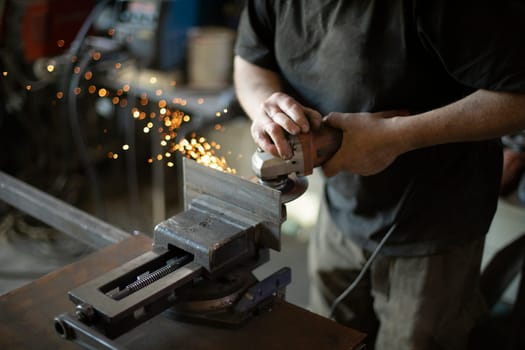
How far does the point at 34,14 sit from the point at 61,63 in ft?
0.82

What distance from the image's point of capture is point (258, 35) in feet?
4.33

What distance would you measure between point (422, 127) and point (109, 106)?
6.57 feet

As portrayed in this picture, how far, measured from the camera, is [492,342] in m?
1.67

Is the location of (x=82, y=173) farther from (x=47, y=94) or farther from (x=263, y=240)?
(x=263, y=240)

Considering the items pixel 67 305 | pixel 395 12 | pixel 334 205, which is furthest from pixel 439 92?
pixel 67 305

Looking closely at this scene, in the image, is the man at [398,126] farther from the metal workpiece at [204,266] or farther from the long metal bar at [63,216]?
the long metal bar at [63,216]

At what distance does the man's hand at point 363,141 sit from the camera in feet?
3.47

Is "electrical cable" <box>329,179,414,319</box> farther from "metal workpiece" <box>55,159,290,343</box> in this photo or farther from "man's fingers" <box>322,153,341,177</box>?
"metal workpiece" <box>55,159,290,343</box>

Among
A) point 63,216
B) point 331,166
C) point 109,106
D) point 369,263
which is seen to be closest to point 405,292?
point 369,263

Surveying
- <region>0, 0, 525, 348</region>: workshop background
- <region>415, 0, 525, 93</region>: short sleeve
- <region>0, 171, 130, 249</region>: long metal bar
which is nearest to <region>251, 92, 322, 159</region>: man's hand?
<region>415, 0, 525, 93</region>: short sleeve

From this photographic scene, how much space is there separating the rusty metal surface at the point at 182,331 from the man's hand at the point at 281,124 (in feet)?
0.77

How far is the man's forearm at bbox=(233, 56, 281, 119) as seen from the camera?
1281 mm

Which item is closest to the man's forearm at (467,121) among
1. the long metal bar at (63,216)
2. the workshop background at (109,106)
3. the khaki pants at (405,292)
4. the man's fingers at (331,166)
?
the man's fingers at (331,166)

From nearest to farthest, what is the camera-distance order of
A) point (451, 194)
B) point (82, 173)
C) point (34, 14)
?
point (451, 194) → point (34, 14) → point (82, 173)
